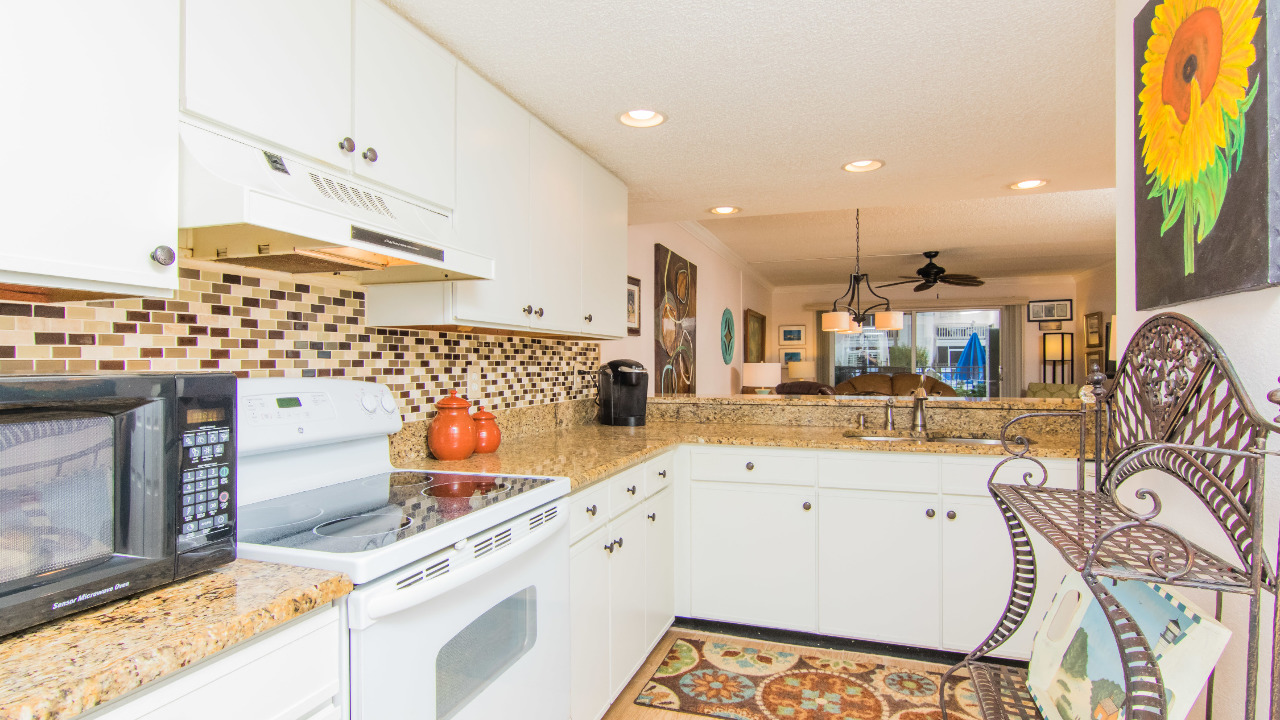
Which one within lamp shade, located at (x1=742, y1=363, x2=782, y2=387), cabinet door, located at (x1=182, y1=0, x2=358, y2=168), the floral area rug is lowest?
the floral area rug

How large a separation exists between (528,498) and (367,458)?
0.54 metres

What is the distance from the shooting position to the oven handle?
3.34 feet

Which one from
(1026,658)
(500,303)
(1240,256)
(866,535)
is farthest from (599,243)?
(1026,658)

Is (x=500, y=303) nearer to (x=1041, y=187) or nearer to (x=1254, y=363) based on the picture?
(x=1254, y=363)

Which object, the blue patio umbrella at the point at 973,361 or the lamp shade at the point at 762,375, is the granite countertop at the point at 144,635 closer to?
the lamp shade at the point at 762,375

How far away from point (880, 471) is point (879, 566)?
37 cm

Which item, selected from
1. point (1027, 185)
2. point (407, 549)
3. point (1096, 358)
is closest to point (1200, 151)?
point (407, 549)

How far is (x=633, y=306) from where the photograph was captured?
375 centimetres

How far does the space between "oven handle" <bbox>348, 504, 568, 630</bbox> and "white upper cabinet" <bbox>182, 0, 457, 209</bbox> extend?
34.5 inches

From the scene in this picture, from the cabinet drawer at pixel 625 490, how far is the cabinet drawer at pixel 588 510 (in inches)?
1.8

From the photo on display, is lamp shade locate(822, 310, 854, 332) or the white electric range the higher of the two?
lamp shade locate(822, 310, 854, 332)

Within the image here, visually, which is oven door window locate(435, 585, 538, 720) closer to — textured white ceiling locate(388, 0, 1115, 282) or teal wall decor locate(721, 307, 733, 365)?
textured white ceiling locate(388, 0, 1115, 282)

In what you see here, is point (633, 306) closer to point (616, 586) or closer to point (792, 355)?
point (616, 586)

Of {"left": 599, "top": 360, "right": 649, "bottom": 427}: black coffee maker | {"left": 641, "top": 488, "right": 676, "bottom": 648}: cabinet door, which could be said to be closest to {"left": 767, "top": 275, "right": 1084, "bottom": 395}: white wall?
{"left": 599, "top": 360, "right": 649, "bottom": 427}: black coffee maker
